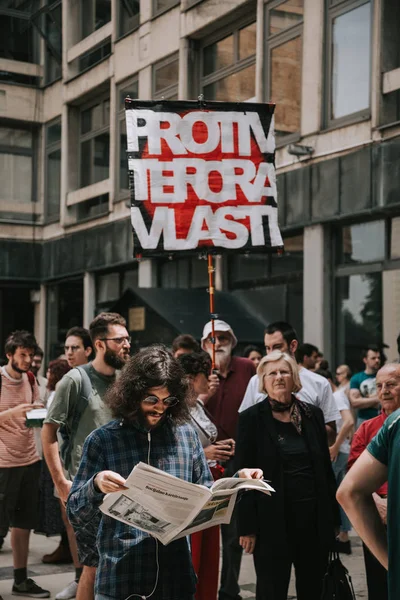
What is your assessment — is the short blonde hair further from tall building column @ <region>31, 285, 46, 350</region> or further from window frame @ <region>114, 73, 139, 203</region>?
tall building column @ <region>31, 285, 46, 350</region>

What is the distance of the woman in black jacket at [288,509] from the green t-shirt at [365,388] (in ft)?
16.6

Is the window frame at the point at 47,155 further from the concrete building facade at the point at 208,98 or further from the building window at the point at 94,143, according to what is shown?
the building window at the point at 94,143

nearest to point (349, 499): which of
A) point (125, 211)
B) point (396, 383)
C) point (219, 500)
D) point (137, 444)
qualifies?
point (219, 500)

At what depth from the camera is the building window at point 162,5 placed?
18875 millimetres

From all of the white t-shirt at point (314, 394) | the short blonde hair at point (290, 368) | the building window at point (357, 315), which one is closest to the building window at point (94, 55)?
the building window at point (357, 315)

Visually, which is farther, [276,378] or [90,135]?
[90,135]

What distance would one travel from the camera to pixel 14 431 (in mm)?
7578

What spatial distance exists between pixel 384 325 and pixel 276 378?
768 cm

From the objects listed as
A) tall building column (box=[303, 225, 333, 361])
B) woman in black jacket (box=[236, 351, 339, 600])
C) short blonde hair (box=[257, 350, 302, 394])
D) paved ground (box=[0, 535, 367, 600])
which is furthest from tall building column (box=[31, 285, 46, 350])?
woman in black jacket (box=[236, 351, 339, 600])

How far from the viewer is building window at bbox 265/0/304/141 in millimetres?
15023

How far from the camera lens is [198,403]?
19.9 feet

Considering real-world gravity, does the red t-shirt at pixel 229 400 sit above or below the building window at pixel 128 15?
below

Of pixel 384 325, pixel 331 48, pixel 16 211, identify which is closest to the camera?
pixel 384 325

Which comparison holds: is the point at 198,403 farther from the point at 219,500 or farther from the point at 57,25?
the point at 57,25
